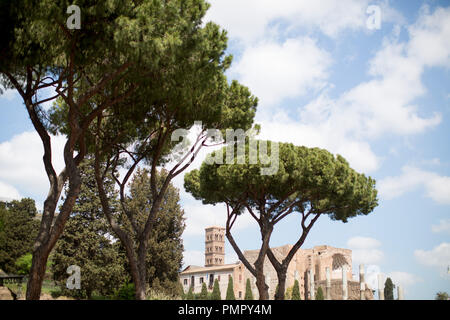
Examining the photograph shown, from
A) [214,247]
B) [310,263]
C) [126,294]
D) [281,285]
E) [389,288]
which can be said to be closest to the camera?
[126,294]

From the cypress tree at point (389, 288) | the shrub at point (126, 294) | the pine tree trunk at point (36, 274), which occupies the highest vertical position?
the pine tree trunk at point (36, 274)

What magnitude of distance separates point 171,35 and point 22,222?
33.3 m

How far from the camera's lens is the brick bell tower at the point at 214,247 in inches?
3007

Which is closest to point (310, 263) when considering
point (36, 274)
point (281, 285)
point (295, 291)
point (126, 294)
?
point (295, 291)

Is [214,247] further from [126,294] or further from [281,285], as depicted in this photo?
[126,294]

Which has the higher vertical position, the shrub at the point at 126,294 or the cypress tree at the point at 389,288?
the shrub at the point at 126,294

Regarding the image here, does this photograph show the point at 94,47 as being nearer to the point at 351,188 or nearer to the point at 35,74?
the point at 35,74

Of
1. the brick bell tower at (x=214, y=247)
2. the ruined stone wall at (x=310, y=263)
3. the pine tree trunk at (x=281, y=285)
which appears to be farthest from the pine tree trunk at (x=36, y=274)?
the brick bell tower at (x=214, y=247)

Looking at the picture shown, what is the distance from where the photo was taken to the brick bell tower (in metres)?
76.4

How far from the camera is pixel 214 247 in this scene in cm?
7656

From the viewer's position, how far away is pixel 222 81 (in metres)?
11.5

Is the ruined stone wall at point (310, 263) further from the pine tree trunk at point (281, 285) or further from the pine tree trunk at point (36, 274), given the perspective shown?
the pine tree trunk at point (36, 274)
